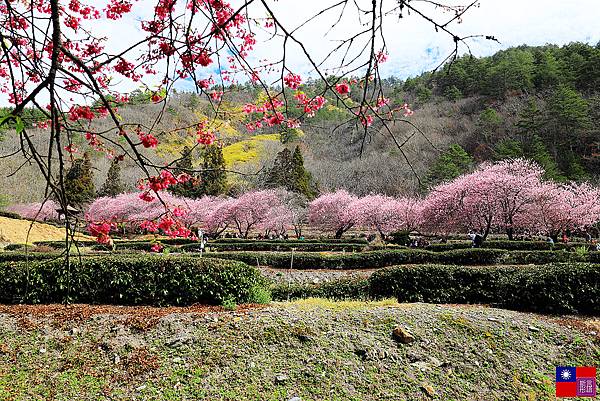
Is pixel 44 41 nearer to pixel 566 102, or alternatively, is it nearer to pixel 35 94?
pixel 35 94

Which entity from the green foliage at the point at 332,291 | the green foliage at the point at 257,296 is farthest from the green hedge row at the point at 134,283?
the green foliage at the point at 332,291

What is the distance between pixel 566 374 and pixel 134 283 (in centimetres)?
642

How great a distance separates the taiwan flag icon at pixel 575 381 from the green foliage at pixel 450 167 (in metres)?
29.4

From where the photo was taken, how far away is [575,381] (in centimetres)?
498

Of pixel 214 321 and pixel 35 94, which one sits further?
pixel 214 321

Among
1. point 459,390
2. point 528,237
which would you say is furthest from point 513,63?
point 459,390

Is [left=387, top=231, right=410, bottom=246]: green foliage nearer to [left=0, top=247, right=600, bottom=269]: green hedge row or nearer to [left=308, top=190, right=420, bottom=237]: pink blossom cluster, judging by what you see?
[left=308, top=190, right=420, bottom=237]: pink blossom cluster

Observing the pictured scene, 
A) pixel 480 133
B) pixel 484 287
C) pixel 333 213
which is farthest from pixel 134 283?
pixel 480 133

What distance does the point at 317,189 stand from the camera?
45594mm

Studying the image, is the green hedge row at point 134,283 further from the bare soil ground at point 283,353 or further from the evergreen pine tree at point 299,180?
the evergreen pine tree at point 299,180

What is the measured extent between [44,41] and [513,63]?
58400 mm

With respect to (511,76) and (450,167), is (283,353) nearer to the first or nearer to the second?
(450,167)

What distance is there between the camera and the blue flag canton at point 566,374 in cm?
498

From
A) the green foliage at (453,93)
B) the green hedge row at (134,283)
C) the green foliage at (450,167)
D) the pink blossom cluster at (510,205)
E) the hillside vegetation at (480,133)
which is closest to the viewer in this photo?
the green hedge row at (134,283)
